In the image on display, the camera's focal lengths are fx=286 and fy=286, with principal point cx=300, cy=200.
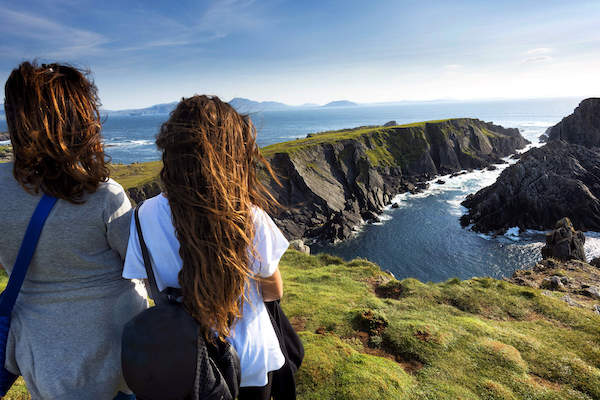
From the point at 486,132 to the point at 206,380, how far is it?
131 m

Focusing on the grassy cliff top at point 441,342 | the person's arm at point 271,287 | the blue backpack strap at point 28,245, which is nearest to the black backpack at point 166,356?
the person's arm at point 271,287

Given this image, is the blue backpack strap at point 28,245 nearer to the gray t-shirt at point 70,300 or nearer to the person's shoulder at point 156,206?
the gray t-shirt at point 70,300

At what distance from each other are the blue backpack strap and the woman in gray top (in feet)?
0.15

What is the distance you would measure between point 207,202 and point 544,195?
64.6 meters

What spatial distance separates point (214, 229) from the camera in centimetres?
217

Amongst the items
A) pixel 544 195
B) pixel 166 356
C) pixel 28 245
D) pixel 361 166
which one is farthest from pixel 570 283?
pixel 361 166

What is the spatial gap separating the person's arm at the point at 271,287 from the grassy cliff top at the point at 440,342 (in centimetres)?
469

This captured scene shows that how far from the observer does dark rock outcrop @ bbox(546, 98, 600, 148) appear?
3072 inches

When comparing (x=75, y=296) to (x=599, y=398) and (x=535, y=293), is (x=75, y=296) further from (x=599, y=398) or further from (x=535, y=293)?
(x=535, y=293)

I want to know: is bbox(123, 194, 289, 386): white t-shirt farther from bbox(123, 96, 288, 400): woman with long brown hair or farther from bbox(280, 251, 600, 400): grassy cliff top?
bbox(280, 251, 600, 400): grassy cliff top

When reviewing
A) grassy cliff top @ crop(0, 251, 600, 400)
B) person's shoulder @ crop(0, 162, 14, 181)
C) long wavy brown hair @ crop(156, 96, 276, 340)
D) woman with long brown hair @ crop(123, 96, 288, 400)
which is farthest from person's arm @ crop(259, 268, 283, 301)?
grassy cliff top @ crop(0, 251, 600, 400)

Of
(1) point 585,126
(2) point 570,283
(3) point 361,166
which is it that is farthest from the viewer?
(1) point 585,126

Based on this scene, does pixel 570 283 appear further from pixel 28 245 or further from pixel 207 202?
pixel 28 245

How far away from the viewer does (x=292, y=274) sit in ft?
53.8
